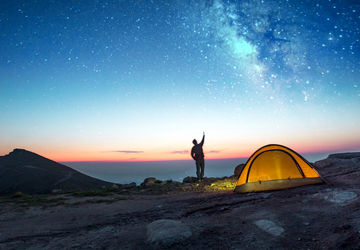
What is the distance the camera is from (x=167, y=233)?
454 centimetres

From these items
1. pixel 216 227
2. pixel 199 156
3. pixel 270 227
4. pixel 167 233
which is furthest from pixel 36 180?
pixel 270 227

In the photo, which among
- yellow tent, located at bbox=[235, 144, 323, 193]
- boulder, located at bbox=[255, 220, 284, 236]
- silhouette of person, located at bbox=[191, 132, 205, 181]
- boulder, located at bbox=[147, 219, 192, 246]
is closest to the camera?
boulder, located at bbox=[147, 219, 192, 246]

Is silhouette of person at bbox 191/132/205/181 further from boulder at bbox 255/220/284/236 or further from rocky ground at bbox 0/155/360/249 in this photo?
boulder at bbox 255/220/284/236

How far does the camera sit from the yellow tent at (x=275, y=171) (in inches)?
356

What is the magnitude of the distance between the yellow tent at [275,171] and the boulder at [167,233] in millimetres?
5759

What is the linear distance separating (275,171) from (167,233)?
7.05 metres

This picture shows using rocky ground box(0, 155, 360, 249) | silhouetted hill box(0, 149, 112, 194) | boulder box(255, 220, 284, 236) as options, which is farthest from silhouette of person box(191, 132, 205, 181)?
boulder box(255, 220, 284, 236)

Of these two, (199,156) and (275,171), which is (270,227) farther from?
(199,156)

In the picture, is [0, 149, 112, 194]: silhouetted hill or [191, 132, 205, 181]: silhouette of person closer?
[191, 132, 205, 181]: silhouette of person

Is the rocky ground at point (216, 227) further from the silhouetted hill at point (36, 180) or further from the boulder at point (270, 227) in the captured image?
the silhouetted hill at point (36, 180)

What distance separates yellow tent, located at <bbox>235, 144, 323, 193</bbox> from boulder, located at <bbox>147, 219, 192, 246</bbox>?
5.76 metres

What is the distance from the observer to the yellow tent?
9031mm

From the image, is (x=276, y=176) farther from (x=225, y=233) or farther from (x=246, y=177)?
(x=225, y=233)

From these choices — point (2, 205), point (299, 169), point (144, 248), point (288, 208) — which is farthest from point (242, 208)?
point (2, 205)
